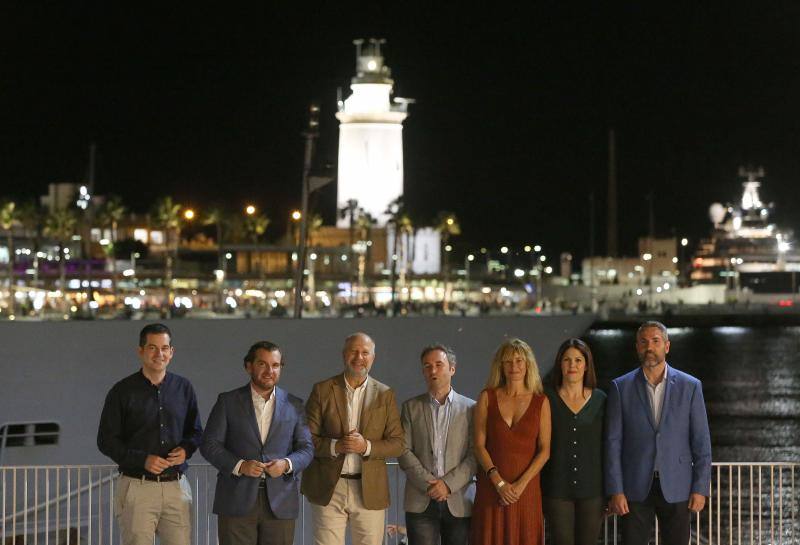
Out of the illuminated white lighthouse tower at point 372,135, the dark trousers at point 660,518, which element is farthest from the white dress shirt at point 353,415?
the illuminated white lighthouse tower at point 372,135

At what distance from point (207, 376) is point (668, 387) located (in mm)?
19529

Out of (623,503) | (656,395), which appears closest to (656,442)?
(656,395)

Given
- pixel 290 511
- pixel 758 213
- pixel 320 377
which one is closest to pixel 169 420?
pixel 290 511

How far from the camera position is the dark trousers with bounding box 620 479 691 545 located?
8.06 m

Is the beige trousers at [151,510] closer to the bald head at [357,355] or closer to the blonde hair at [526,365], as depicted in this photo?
the bald head at [357,355]

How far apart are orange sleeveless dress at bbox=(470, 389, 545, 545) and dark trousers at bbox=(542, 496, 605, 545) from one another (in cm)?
11

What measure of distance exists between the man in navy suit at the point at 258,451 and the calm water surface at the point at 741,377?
17718mm

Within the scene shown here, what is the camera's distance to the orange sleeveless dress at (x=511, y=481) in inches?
310

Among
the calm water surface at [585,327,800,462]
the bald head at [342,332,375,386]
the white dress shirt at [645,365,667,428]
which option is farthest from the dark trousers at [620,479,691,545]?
the calm water surface at [585,327,800,462]

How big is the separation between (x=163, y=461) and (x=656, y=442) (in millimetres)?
2709

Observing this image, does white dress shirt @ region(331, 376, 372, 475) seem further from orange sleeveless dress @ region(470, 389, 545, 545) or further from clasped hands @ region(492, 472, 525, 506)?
clasped hands @ region(492, 472, 525, 506)

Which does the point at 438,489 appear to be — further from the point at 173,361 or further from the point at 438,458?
the point at 173,361

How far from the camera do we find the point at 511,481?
311 inches

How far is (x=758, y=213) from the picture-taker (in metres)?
163
